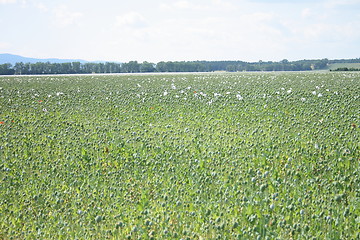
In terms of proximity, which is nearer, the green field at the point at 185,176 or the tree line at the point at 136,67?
the green field at the point at 185,176

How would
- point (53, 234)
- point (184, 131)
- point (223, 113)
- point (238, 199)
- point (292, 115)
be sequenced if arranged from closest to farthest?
point (53, 234) → point (238, 199) → point (184, 131) → point (292, 115) → point (223, 113)

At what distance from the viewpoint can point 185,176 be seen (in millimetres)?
7367

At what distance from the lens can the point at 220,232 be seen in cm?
524

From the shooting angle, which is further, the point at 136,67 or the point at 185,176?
the point at 136,67

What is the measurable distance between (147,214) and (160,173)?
1779mm

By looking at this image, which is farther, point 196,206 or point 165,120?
point 165,120

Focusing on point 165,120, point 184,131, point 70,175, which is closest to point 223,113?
point 165,120

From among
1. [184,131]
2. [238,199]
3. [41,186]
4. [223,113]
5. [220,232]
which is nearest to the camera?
[220,232]

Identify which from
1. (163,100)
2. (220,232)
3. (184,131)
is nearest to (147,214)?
(220,232)

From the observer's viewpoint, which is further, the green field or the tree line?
the tree line

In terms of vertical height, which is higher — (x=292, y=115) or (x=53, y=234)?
(x=292, y=115)

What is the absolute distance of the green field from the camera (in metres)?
5.52

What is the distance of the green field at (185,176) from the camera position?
5.52 metres

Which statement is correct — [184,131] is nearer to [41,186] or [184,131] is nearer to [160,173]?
[160,173]
